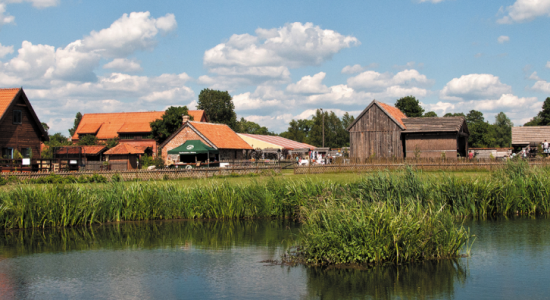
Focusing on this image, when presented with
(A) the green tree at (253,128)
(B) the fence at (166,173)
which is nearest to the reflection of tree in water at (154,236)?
(B) the fence at (166,173)

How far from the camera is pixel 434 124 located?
4131cm

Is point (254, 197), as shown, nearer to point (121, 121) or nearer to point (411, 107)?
point (411, 107)

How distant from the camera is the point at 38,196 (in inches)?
798

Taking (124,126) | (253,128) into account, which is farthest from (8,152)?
(253,128)

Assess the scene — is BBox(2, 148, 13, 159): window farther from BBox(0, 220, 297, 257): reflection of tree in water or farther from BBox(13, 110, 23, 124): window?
BBox(0, 220, 297, 257): reflection of tree in water

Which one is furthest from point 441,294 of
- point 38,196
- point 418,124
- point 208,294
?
point 418,124

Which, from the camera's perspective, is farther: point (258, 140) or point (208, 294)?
point (258, 140)

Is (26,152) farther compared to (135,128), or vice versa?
(135,128)

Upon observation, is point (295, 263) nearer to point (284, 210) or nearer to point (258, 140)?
point (284, 210)

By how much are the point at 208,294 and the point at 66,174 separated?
25.1 meters

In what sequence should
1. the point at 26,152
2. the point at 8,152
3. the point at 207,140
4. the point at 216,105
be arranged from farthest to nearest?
the point at 216,105, the point at 207,140, the point at 26,152, the point at 8,152

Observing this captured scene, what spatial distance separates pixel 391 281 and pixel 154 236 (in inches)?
404

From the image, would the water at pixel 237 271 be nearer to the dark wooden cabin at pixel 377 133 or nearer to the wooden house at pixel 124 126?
the dark wooden cabin at pixel 377 133

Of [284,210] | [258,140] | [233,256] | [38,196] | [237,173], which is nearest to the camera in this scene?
[233,256]
